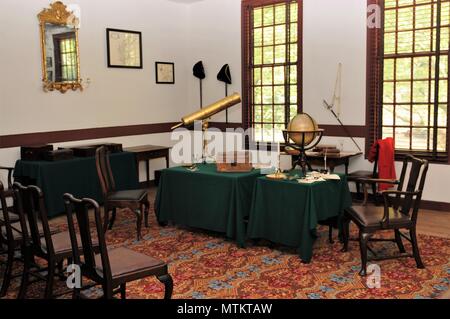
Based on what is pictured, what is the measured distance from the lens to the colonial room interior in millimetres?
3941

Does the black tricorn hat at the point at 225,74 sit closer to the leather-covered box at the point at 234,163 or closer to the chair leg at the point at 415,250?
the leather-covered box at the point at 234,163


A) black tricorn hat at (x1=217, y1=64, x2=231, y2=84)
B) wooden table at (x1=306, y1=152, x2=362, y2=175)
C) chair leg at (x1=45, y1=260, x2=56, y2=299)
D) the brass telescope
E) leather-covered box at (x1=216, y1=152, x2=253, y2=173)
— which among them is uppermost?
black tricorn hat at (x1=217, y1=64, x2=231, y2=84)

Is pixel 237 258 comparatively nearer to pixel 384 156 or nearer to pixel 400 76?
pixel 384 156

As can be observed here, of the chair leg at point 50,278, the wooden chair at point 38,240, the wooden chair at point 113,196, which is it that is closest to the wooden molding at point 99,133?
the wooden chair at point 113,196

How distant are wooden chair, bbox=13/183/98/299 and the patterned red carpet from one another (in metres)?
0.40

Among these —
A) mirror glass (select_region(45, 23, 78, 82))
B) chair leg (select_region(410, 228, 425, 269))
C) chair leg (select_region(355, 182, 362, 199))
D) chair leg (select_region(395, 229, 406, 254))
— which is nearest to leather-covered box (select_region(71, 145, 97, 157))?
mirror glass (select_region(45, 23, 78, 82))

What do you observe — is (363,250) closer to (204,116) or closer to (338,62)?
(204,116)

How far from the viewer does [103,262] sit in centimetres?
291

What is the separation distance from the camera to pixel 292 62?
7.66m

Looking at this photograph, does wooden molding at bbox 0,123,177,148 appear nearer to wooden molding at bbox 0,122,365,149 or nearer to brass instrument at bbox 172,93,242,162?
wooden molding at bbox 0,122,365,149

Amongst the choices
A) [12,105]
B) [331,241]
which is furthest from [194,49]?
[331,241]

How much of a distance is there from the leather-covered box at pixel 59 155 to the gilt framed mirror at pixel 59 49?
96cm

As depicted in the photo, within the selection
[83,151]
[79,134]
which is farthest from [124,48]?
[83,151]

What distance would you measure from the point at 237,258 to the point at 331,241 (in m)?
1.02
